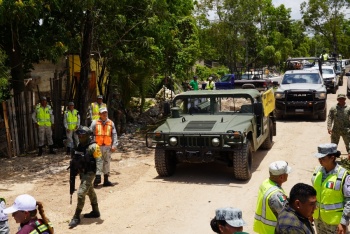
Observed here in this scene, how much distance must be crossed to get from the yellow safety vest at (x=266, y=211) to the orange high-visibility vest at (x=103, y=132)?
5.24 meters

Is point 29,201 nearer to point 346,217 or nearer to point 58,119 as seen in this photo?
point 346,217

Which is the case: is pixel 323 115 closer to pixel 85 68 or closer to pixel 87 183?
pixel 85 68

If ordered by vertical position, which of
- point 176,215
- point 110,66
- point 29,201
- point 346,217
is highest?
point 110,66

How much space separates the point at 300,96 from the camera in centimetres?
1588

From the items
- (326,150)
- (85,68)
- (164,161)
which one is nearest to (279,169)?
(326,150)

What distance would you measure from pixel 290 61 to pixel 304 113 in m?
10.5

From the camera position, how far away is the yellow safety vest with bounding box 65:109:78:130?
40.1 feet

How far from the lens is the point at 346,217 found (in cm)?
447

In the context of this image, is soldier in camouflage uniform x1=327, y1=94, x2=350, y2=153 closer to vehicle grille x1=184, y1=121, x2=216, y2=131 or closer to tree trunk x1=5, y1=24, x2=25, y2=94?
vehicle grille x1=184, y1=121, x2=216, y2=131

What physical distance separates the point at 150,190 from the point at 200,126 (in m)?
1.63

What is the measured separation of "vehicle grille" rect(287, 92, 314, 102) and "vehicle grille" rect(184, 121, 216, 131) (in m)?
7.27

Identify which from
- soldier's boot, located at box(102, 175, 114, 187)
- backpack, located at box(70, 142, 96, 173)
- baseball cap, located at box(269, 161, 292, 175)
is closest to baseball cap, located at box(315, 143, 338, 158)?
baseball cap, located at box(269, 161, 292, 175)

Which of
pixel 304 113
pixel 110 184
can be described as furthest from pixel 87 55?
pixel 304 113

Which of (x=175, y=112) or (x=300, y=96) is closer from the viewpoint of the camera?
(x=175, y=112)
